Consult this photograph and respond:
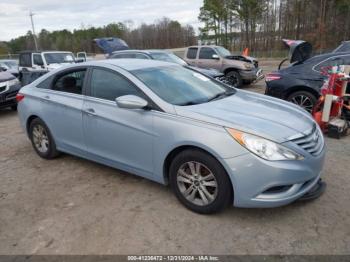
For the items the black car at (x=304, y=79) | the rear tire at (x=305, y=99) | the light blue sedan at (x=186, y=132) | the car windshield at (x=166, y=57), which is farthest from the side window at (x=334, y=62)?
the car windshield at (x=166, y=57)

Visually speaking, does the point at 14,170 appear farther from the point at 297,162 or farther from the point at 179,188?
the point at 297,162

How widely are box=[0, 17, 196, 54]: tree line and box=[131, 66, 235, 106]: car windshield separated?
61.2 m

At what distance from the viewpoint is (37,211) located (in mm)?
3357

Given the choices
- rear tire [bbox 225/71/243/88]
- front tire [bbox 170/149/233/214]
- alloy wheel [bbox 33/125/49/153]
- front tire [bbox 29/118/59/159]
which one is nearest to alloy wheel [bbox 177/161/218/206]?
front tire [bbox 170/149/233/214]

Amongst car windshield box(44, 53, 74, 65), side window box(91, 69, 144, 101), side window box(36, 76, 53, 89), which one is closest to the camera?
side window box(91, 69, 144, 101)

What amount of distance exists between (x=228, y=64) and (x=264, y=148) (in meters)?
9.73

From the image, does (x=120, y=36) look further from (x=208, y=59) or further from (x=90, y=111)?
(x=90, y=111)

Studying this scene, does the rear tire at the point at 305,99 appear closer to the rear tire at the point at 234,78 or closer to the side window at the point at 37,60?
the rear tire at the point at 234,78

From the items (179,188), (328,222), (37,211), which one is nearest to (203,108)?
(179,188)

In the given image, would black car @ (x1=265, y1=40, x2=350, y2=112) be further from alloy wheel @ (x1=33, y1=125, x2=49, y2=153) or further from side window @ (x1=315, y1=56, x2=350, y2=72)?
alloy wheel @ (x1=33, y1=125, x2=49, y2=153)

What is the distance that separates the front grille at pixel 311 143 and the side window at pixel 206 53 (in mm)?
9755

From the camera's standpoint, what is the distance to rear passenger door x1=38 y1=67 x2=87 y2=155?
405 centimetres

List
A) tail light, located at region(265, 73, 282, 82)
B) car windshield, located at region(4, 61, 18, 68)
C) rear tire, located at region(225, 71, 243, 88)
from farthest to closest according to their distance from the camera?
car windshield, located at region(4, 61, 18, 68)
rear tire, located at region(225, 71, 243, 88)
tail light, located at region(265, 73, 282, 82)

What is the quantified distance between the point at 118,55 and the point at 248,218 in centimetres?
943
